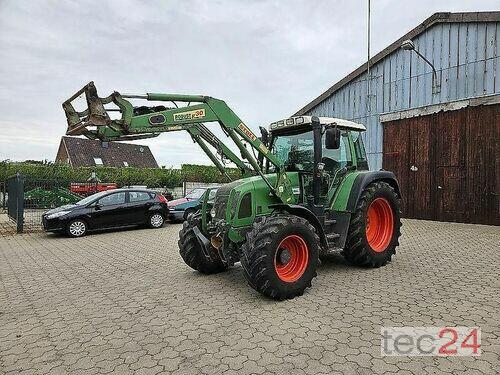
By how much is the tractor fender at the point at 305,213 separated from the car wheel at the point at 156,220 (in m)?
8.35

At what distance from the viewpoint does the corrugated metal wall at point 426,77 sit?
10852mm

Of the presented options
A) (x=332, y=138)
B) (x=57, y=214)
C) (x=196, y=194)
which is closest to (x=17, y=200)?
(x=57, y=214)

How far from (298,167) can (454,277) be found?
274 cm

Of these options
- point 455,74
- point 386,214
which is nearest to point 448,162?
point 455,74

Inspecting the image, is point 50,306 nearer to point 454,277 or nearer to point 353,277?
point 353,277

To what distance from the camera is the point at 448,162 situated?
11.9 meters

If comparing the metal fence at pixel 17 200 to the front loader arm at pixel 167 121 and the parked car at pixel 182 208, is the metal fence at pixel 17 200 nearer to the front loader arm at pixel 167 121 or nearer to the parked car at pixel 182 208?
the parked car at pixel 182 208

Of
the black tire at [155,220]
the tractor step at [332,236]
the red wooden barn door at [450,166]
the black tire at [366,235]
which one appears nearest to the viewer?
the tractor step at [332,236]

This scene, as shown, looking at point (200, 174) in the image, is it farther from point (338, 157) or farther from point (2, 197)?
point (338, 157)

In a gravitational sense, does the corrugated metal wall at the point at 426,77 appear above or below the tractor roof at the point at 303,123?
above

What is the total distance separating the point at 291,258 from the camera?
4777mm

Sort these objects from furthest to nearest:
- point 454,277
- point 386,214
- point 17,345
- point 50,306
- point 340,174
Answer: point 386,214 → point 340,174 → point 454,277 → point 50,306 → point 17,345

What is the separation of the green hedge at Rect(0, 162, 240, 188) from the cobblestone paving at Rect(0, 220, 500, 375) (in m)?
18.3

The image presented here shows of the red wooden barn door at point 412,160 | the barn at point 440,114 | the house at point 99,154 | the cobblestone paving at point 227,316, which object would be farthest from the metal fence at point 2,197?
the red wooden barn door at point 412,160
